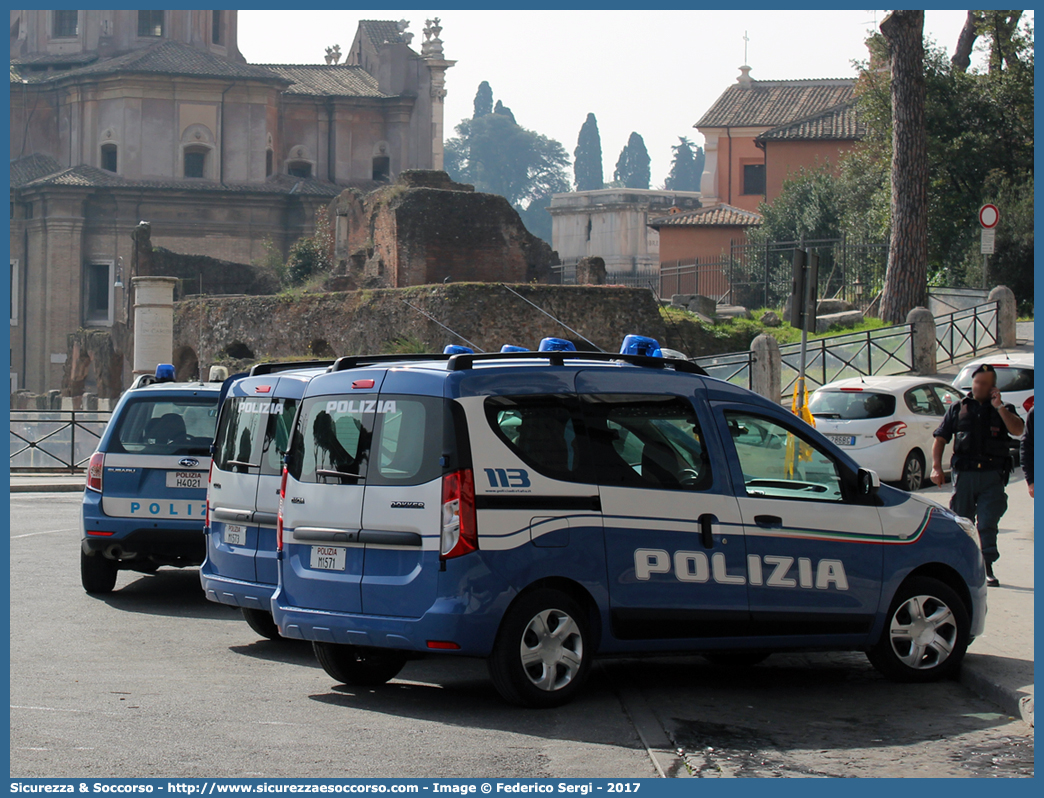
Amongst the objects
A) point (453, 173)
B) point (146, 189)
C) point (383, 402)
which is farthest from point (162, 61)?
point (453, 173)

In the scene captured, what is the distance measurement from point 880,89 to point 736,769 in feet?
131

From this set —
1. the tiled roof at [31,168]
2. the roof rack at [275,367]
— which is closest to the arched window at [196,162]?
the tiled roof at [31,168]

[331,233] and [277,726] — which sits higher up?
[331,233]

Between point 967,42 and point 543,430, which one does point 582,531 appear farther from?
point 967,42

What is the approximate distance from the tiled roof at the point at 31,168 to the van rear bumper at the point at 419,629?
210 feet

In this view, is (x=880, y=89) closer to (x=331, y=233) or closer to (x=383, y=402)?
(x=331, y=233)

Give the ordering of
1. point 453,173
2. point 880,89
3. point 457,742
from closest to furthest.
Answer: point 457,742 → point 880,89 → point 453,173

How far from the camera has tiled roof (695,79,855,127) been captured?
73519 mm

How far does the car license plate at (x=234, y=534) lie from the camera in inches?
356

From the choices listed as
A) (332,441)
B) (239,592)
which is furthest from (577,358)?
(239,592)

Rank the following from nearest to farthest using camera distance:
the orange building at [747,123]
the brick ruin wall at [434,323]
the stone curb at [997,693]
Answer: the stone curb at [997,693]
the brick ruin wall at [434,323]
the orange building at [747,123]

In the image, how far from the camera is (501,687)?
23.3ft

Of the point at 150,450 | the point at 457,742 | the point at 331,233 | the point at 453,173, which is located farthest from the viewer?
the point at 453,173

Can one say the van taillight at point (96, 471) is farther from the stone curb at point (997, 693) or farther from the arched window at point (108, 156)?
the arched window at point (108, 156)
